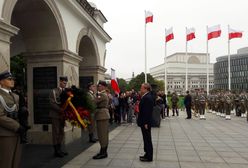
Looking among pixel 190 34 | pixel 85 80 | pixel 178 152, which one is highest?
pixel 190 34

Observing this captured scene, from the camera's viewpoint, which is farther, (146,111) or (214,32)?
(214,32)

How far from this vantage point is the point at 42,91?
9.73m

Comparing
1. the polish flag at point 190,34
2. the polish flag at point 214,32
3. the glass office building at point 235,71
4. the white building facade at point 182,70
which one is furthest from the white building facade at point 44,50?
the glass office building at point 235,71

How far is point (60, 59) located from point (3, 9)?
134 inches

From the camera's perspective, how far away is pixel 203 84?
11206 cm

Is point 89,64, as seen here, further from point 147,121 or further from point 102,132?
point 147,121

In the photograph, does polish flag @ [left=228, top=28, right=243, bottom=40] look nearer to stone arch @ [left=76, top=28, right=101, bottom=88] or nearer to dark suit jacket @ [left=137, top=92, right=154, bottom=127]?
stone arch @ [left=76, top=28, right=101, bottom=88]

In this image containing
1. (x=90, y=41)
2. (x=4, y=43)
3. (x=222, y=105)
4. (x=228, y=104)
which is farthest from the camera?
(x=222, y=105)

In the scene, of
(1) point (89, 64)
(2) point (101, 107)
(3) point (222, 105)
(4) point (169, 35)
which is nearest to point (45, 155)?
(2) point (101, 107)

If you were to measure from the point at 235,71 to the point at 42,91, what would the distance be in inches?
4140

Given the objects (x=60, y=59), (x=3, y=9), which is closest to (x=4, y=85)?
(x=3, y=9)

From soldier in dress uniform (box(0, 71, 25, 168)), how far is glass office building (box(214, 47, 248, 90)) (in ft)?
330

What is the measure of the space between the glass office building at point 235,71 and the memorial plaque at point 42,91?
9623cm

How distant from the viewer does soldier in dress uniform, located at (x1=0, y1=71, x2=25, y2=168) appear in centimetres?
456
